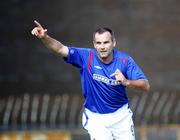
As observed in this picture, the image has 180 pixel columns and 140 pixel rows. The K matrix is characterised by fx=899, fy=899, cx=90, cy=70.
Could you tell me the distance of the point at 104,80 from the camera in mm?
9664

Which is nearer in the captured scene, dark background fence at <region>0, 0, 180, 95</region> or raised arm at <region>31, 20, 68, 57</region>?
raised arm at <region>31, 20, 68, 57</region>

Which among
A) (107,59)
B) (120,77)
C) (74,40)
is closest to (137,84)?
(120,77)

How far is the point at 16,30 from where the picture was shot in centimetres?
1505

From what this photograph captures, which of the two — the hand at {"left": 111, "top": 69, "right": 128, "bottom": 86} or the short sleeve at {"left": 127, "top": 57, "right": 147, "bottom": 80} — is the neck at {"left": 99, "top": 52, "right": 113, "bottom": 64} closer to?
the short sleeve at {"left": 127, "top": 57, "right": 147, "bottom": 80}

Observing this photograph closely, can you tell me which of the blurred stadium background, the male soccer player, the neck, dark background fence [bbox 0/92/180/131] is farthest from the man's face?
the blurred stadium background

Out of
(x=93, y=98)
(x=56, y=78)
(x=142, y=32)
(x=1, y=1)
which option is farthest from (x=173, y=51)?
(x=93, y=98)

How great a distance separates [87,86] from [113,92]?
297mm

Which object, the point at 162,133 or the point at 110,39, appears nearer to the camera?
the point at 110,39

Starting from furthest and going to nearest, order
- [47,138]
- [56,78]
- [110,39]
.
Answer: [56,78]
[47,138]
[110,39]

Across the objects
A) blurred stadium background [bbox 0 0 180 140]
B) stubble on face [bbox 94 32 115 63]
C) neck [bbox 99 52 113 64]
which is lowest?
neck [bbox 99 52 113 64]

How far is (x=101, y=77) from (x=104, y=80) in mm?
46

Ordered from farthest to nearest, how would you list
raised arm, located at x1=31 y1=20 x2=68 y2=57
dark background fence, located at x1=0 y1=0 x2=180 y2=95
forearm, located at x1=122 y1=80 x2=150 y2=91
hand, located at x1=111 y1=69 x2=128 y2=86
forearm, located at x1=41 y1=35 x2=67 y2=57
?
dark background fence, located at x1=0 y1=0 x2=180 y2=95, forearm, located at x1=41 y1=35 x2=67 y2=57, raised arm, located at x1=31 y1=20 x2=68 y2=57, forearm, located at x1=122 y1=80 x2=150 y2=91, hand, located at x1=111 y1=69 x2=128 y2=86

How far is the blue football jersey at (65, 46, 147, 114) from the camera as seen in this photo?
9625mm

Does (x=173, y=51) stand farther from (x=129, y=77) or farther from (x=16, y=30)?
(x=129, y=77)
